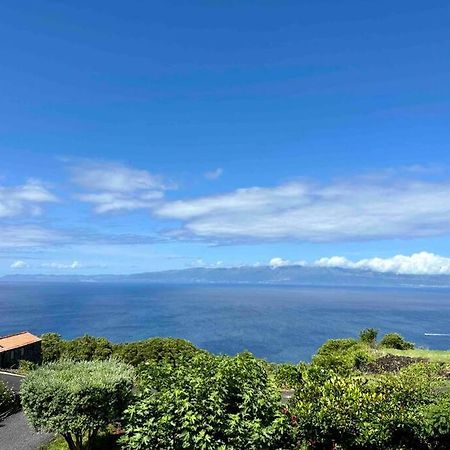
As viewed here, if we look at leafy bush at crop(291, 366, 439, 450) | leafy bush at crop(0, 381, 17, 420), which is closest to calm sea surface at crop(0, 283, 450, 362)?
leafy bush at crop(0, 381, 17, 420)

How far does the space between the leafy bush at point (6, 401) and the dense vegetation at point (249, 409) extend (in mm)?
9181

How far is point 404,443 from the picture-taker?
42.0ft

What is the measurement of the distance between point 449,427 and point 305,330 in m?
129

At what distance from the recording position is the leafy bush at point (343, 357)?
911 inches

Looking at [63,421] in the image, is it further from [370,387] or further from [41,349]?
[41,349]

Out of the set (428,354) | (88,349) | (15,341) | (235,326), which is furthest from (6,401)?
(235,326)

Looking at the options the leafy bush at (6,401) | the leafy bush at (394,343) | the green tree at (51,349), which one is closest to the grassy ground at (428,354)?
the leafy bush at (394,343)

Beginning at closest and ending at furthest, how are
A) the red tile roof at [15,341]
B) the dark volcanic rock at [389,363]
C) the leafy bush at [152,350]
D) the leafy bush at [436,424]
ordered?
the leafy bush at [436,424]
the dark volcanic rock at [389,363]
the leafy bush at [152,350]
the red tile roof at [15,341]

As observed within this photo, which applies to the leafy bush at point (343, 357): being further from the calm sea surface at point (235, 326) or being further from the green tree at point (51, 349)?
the calm sea surface at point (235, 326)

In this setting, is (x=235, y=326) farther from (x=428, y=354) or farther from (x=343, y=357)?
(x=343, y=357)

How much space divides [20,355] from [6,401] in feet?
64.0

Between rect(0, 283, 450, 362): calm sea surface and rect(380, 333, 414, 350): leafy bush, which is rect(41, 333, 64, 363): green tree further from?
rect(0, 283, 450, 362): calm sea surface

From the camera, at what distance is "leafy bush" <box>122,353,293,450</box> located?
11.6 meters

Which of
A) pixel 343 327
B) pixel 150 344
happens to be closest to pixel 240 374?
pixel 150 344
